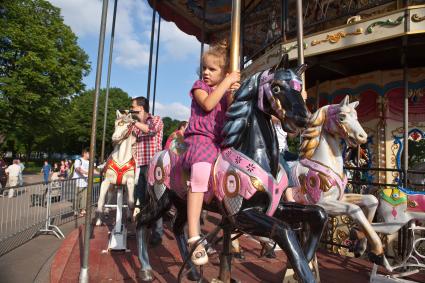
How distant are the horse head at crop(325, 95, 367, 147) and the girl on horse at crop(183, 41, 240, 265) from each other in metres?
1.97

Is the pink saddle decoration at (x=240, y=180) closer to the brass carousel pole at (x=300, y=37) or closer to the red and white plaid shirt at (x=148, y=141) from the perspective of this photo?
the brass carousel pole at (x=300, y=37)

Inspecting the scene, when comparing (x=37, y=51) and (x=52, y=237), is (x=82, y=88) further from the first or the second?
(x=52, y=237)

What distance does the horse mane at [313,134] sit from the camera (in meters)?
4.36

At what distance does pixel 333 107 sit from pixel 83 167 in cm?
870

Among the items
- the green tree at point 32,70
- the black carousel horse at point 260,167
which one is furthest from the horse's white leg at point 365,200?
the green tree at point 32,70

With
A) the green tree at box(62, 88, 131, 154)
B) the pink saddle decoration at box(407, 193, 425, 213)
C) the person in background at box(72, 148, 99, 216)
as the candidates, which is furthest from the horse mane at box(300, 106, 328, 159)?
the green tree at box(62, 88, 131, 154)

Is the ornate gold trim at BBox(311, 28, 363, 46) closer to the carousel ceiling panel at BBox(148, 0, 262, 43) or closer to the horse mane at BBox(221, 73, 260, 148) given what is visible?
the carousel ceiling panel at BBox(148, 0, 262, 43)

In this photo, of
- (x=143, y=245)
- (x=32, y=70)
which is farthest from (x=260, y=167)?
(x=32, y=70)

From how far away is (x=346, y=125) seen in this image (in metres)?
4.16

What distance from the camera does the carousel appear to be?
2.37 m

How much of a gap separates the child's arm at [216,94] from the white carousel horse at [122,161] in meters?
3.07

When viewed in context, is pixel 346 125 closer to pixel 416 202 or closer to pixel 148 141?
pixel 416 202

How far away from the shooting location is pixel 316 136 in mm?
4367

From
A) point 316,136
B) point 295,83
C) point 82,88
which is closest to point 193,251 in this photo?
point 295,83
